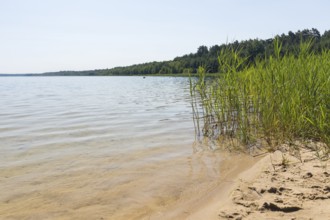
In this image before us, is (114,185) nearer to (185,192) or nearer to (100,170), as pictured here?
(100,170)

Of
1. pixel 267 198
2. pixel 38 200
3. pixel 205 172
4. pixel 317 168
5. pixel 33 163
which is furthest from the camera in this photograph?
pixel 33 163

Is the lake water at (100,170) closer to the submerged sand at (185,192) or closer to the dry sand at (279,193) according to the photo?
the submerged sand at (185,192)

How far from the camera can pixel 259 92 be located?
5.71 m

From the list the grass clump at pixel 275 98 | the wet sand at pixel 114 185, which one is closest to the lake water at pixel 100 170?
the wet sand at pixel 114 185

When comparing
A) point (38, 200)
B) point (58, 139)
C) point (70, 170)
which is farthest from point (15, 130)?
point (38, 200)

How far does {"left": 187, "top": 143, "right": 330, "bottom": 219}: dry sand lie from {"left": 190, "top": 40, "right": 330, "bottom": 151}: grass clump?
0.74 metres

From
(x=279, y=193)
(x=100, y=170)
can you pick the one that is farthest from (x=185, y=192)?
(x=100, y=170)

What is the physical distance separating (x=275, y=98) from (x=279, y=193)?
2600mm

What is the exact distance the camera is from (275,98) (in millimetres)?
5387

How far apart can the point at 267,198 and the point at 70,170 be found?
2.98m

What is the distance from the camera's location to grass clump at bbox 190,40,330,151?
4891mm

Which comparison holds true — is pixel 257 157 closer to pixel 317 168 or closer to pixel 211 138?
pixel 317 168

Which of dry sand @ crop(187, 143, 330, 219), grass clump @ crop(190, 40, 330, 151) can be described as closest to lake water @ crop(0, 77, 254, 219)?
dry sand @ crop(187, 143, 330, 219)

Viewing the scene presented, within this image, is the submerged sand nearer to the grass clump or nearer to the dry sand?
the dry sand
